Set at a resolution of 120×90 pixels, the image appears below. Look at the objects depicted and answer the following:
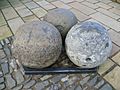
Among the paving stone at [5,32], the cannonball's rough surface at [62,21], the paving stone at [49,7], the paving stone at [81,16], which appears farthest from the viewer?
the paving stone at [49,7]

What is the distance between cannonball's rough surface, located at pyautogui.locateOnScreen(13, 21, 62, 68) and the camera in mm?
1821

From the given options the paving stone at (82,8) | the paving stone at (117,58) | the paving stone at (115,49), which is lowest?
the paving stone at (117,58)

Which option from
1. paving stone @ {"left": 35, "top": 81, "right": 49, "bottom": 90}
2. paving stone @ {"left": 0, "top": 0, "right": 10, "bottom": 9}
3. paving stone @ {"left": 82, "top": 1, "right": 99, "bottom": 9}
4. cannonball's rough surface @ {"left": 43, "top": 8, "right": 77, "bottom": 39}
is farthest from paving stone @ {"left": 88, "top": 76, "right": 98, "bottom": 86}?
paving stone @ {"left": 0, "top": 0, "right": 10, "bottom": 9}

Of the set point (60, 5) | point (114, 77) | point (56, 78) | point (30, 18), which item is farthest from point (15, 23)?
point (114, 77)

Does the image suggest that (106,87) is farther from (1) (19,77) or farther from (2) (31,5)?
(2) (31,5)

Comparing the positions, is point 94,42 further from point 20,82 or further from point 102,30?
point 20,82

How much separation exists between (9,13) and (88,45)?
230 cm

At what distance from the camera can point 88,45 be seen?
6.00ft

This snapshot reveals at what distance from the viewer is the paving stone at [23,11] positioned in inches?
135

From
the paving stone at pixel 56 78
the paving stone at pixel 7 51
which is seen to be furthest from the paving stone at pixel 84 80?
the paving stone at pixel 7 51

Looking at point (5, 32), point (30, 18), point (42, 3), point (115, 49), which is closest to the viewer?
point (115, 49)

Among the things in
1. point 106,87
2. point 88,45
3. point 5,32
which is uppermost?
point 88,45

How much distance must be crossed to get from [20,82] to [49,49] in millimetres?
560

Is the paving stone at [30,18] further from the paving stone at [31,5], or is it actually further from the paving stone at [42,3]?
the paving stone at [42,3]
